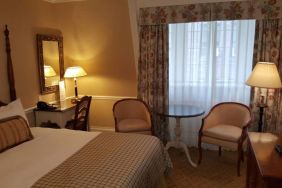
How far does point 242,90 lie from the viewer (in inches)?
158

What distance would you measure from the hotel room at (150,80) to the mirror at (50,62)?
2 centimetres

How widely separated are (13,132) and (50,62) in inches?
77.7

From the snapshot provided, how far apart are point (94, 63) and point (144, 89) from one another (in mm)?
1115

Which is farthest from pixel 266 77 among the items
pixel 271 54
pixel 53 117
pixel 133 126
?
pixel 53 117

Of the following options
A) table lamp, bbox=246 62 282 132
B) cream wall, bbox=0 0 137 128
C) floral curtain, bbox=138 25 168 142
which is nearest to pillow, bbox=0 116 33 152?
cream wall, bbox=0 0 137 128

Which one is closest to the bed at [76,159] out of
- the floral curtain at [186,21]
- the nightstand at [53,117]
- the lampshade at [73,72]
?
the nightstand at [53,117]

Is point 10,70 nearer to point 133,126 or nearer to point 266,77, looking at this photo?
point 133,126

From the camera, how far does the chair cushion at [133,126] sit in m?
3.87

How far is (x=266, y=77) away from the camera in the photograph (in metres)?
3.27

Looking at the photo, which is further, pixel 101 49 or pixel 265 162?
pixel 101 49

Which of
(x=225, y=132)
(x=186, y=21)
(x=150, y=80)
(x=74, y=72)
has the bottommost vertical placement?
(x=225, y=132)

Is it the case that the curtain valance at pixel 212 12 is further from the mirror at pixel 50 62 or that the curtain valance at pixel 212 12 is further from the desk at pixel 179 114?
the mirror at pixel 50 62

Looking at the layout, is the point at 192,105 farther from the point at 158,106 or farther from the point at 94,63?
the point at 94,63

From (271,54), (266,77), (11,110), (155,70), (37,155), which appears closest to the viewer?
(37,155)
